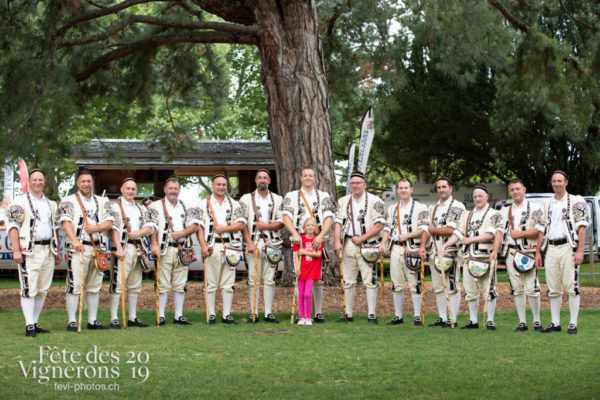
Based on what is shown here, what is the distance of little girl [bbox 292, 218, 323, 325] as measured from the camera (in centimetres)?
856

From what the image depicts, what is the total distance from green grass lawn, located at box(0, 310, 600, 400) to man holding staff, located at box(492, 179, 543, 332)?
0.40 meters

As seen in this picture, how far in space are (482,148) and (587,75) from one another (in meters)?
12.8

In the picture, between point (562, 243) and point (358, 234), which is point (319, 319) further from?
point (562, 243)

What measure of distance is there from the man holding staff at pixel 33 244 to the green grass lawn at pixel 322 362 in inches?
15.4

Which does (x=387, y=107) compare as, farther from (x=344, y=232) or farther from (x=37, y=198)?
(x=37, y=198)

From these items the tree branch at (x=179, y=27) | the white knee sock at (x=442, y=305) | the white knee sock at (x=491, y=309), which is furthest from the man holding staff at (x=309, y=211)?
the tree branch at (x=179, y=27)

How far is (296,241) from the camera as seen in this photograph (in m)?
8.61

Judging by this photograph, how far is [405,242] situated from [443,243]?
0.44 m

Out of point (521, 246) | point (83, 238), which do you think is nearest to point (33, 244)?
point (83, 238)

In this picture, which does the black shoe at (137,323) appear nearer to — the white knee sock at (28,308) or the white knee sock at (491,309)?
the white knee sock at (28,308)

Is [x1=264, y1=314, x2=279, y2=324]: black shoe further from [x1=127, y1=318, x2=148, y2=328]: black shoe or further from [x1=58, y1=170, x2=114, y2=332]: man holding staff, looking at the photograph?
[x1=58, y1=170, x2=114, y2=332]: man holding staff

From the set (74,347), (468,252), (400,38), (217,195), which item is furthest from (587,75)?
(74,347)

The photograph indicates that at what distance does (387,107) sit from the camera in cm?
1911

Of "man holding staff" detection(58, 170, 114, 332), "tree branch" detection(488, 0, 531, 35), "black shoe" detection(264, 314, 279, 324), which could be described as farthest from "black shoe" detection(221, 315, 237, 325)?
"tree branch" detection(488, 0, 531, 35)
